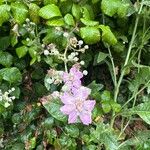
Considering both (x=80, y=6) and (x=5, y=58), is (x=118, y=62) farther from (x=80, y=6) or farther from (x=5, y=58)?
(x=5, y=58)

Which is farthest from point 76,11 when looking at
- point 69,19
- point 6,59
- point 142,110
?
point 142,110

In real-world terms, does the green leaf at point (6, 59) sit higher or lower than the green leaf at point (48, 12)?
lower

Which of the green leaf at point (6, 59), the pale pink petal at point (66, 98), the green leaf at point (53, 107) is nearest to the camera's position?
the pale pink petal at point (66, 98)

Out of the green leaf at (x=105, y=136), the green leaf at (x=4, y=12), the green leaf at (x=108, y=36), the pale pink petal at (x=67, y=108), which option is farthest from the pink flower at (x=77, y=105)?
the green leaf at (x=4, y=12)

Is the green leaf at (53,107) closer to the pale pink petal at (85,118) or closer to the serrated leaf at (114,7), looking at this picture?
the pale pink petal at (85,118)

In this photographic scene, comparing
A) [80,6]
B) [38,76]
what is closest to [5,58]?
[38,76]

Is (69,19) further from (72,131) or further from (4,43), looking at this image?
(72,131)

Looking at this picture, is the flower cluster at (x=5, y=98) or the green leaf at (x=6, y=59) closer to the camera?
the flower cluster at (x=5, y=98)

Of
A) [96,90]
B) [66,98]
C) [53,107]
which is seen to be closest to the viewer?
[66,98]
